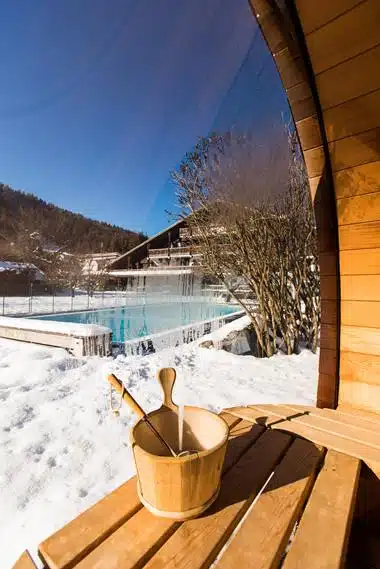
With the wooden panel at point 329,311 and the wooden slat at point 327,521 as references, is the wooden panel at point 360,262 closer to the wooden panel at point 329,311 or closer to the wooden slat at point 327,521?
the wooden panel at point 329,311

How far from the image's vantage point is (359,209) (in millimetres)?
1358

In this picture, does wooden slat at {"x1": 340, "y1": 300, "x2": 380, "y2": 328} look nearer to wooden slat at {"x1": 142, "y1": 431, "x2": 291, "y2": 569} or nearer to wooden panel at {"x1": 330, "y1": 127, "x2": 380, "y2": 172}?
wooden panel at {"x1": 330, "y1": 127, "x2": 380, "y2": 172}

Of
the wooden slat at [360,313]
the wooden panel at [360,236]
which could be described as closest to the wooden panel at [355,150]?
the wooden panel at [360,236]

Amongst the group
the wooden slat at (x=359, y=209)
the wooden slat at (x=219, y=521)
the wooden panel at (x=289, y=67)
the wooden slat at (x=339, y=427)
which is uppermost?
the wooden panel at (x=289, y=67)

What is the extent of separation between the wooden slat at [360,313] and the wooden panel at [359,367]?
148mm

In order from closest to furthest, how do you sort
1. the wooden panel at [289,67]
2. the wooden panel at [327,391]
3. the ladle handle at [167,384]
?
the ladle handle at [167,384]
the wooden panel at [289,67]
the wooden panel at [327,391]

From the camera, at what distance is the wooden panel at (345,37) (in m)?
0.99

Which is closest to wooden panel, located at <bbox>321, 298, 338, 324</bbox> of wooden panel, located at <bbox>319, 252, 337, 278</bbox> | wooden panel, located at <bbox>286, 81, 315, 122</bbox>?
wooden panel, located at <bbox>319, 252, 337, 278</bbox>

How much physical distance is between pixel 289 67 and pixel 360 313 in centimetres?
113

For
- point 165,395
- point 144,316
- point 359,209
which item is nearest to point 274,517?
point 165,395

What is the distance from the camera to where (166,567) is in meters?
0.54

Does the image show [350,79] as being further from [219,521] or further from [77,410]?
[77,410]

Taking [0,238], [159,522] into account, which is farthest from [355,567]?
[0,238]

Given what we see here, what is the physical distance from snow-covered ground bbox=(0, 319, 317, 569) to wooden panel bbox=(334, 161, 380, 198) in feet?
4.35
